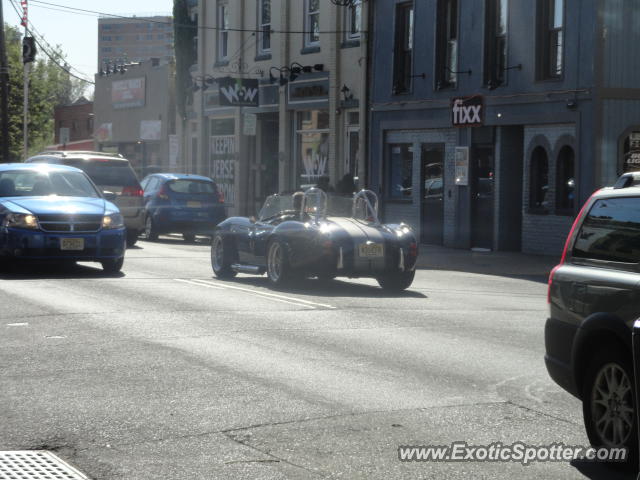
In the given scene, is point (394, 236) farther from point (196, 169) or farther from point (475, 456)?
point (196, 169)

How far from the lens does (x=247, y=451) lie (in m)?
6.65

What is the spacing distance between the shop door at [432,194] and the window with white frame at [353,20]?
4974 mm

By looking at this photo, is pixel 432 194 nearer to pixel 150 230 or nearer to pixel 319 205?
pixel 150 230

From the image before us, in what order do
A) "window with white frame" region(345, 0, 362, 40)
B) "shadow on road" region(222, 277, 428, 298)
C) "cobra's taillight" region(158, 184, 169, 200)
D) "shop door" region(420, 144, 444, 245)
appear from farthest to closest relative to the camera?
"window with white frame" region(345, 0, 362, 40) < "shop door" region(420, 144, 444, 245) < "cobra's taillight" region(158, 184, 169, 200) < "shadow on road" region(222, 277, 428, 298)

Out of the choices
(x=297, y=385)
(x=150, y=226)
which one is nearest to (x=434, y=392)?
(x=297, y=385)

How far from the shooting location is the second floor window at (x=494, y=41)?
2617cm

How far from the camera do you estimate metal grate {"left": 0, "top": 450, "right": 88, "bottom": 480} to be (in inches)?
242

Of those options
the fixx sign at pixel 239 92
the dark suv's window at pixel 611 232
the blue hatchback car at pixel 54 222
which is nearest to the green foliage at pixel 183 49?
the fixx sign at pixel 239 92

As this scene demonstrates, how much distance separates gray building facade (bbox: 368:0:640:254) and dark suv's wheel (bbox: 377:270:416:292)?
7.76 m

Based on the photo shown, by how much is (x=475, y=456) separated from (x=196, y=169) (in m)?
36.7

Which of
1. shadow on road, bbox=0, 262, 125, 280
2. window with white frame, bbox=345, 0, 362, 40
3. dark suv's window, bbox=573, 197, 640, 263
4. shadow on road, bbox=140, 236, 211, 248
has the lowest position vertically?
shadow on road, bbox=140, 236, 211, 248

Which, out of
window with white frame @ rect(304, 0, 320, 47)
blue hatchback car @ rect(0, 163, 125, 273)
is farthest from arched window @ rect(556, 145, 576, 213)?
window with white frame @ rect(304, 0, 320, 47)

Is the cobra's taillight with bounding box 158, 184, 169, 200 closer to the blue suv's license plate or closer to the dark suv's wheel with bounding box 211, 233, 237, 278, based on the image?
the dark suv's wheel with bounding box 211, 233, 237, 278

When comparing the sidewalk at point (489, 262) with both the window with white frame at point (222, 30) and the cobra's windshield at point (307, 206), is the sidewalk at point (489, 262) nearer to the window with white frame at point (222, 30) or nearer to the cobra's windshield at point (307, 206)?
the cobra's windshield at point (307, 206)
